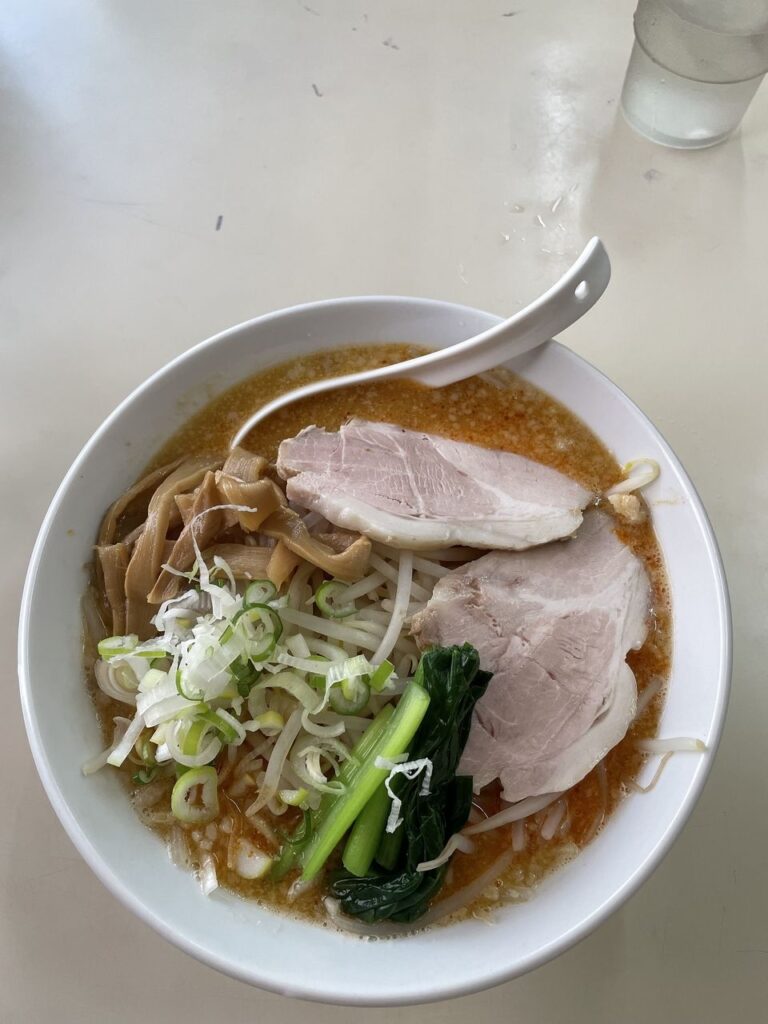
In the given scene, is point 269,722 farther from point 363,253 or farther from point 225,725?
point 363,253

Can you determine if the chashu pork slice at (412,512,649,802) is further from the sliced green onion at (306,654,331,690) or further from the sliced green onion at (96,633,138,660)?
the sliced green onion at (96,633,138,660)

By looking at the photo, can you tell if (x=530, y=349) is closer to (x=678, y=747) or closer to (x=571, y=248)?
(x=571, y=248)

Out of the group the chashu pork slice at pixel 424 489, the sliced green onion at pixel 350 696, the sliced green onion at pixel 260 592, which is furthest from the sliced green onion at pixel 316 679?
the chashu pork slice at pixel 424 489

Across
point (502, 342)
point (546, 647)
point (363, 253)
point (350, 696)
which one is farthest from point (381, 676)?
point (363, 253)

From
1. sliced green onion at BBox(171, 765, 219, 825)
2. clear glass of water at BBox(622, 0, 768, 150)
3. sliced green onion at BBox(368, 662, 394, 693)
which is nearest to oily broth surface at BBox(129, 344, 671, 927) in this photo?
sliced green onion at BBox(368, 662, 394, 693)

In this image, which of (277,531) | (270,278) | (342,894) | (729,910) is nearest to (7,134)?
(270,278)

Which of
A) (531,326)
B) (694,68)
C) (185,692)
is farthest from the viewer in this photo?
(694,68)

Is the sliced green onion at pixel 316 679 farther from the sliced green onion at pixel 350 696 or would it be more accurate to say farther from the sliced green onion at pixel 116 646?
the sliced green onion at pixel 116 646
